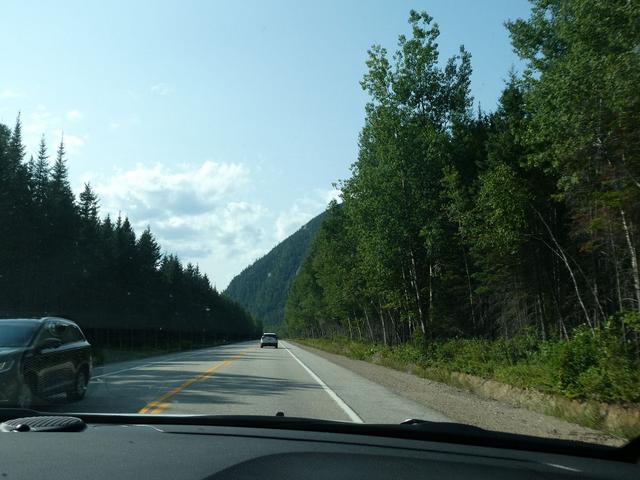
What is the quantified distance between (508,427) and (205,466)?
29.1 ft

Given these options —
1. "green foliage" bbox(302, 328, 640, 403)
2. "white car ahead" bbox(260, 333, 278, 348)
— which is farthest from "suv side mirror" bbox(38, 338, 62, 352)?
"white car ahead" bbox(260, 333, 278, 348)

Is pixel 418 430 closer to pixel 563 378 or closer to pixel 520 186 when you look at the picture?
pixel 563 378

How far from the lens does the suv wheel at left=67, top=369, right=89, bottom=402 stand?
41.2 ft

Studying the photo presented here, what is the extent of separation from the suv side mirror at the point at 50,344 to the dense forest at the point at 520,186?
36.4 feet

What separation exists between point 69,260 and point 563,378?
47.3 m

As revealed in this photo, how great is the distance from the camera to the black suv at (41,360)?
407 inches

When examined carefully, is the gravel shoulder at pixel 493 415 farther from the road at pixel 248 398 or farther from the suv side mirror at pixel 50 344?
the suv side mirror at pixel 50 344

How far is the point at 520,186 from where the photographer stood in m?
26.3

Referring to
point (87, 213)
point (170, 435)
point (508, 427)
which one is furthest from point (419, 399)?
point (87, 213)

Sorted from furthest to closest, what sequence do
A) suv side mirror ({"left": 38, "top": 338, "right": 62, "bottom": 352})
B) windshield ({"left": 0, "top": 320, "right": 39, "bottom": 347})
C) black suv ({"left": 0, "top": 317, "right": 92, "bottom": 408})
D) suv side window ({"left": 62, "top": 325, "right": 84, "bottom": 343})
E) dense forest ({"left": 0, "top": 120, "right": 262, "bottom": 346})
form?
dense forest ({"left": 0, "top": 120, "right": 262, "bottom": 346})
suv side window ({"left": 62, "top": 325, "right": 84, "bottom": 343})
suv side mirror ({"left": 38, "top": 338, "right": 62, "bottom": 352})
windshield ({"left": 0, "top": 320, "right": 39, "bottom": 347})
black suv ({"left": 0, "top": 317, "right": 92, "bottom": 408})

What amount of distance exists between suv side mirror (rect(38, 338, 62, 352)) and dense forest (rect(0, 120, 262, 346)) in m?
34.7

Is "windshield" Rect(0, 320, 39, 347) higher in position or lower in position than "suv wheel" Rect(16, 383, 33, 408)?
higher

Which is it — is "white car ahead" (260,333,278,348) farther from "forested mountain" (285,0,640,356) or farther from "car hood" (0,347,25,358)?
"car hood" (0,347,25,358)

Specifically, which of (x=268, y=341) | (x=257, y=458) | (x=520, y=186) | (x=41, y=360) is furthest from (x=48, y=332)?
(x=268, y=341)
